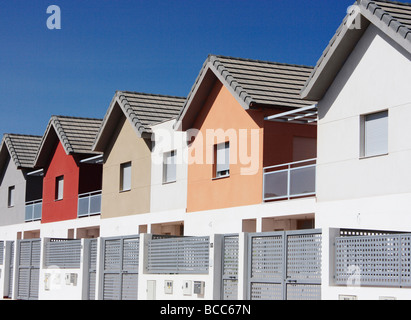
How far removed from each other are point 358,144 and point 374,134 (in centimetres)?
52

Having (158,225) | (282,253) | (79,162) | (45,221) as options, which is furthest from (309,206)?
(45,221)

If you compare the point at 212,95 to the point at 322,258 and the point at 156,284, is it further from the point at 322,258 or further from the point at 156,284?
the point at 322,258

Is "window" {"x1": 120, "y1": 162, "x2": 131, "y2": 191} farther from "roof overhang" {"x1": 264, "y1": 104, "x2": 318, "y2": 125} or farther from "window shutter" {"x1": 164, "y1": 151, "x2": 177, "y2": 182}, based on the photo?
"roof overhang" {"x1": 264, "y1": 104, "x2": 318, "y2": 125}

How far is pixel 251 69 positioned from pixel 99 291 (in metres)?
8.76

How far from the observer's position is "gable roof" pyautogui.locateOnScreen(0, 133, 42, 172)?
44.1 metres

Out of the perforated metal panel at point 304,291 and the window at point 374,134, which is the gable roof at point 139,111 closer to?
the window at point 374,134

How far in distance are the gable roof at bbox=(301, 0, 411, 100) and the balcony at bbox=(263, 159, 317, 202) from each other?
2417 millimetres

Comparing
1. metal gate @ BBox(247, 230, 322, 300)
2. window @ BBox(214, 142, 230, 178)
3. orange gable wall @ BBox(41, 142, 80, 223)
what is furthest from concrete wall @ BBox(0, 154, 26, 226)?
metal gate @ BBox(247, 230, 322, 300)

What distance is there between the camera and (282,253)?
706 inches

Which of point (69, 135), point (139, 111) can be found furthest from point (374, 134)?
point (69, 135)

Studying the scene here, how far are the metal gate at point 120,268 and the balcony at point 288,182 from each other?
4.53 meters

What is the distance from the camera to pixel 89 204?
37.2m

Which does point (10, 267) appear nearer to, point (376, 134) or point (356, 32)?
point (376, 134)

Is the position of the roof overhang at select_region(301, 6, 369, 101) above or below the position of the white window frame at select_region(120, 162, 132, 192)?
above
